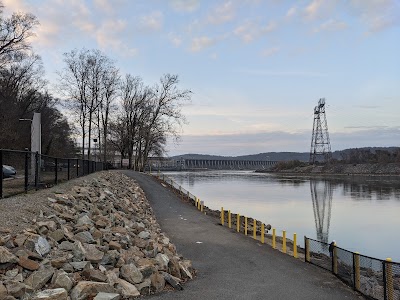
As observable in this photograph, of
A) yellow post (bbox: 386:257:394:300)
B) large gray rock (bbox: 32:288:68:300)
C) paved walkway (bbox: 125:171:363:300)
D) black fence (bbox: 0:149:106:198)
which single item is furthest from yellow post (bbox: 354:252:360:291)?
black fence (bbox: 0:149:106:198)

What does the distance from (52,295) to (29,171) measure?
9613mm

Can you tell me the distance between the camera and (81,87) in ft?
168

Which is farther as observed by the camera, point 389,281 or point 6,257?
point 389,281

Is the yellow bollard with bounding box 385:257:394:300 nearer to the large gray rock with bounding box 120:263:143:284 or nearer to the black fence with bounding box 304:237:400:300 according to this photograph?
the black fence with bounding box 304:237:400:300

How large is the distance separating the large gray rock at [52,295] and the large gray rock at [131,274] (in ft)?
5.84

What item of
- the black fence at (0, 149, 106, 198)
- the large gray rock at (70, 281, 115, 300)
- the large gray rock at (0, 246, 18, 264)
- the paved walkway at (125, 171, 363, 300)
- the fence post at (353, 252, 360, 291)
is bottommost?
the paved walkway at (125, 171, 363, 300)

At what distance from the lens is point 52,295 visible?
5938 millimetres

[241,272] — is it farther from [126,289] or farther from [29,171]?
[29,171]

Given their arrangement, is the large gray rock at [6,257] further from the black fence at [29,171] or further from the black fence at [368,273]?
the black fence at [368,273]

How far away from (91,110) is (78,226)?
43.8 m

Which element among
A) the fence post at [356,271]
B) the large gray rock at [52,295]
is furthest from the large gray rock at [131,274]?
the fence post at [356,271]

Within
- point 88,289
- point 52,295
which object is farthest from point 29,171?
Answer: point 52,295

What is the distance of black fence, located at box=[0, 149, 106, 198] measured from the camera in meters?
12.6

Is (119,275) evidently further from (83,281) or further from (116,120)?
(116,120)
